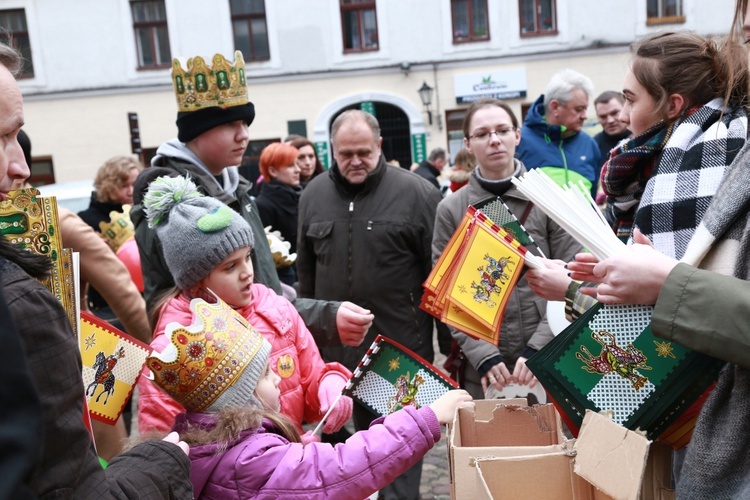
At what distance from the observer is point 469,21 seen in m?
17.2

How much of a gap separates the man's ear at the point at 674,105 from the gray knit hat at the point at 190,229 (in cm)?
128

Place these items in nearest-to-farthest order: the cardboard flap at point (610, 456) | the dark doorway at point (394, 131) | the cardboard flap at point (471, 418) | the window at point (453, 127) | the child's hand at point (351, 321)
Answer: the cardboard flap at point (610, 456) → the cardboard flap at point (471, 418) → the child's hand at point (351, 321) → the window at point (453, 127) → the dark doorway at point (394, 131)

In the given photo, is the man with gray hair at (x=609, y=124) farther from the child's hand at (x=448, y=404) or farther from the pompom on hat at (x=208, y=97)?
the child's hand at (x=448, y=404)

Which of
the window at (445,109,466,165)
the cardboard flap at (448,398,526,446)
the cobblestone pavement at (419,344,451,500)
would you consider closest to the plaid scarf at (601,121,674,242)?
the cardboard flap at (448,398,526,446)

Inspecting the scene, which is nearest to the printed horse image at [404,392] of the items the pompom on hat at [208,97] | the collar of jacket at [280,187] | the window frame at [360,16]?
the pompom on hat at [208,97]

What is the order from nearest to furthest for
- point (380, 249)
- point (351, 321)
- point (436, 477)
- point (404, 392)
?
point (404, 392)
point (351, 321)
point (380, 249)
point (436, 477)

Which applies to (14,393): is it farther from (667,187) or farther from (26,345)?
(667,187)

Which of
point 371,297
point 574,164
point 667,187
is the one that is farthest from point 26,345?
point 574,164

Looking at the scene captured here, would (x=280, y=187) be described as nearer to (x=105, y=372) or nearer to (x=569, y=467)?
(x=105, y=372)

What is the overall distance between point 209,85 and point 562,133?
103 inches

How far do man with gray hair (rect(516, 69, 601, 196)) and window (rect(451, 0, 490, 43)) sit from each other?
1287cm

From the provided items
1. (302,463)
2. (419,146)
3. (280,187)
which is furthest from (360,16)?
(302,463)

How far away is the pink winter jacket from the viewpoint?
2.11 meters

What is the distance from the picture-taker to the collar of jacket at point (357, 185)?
148 inches
